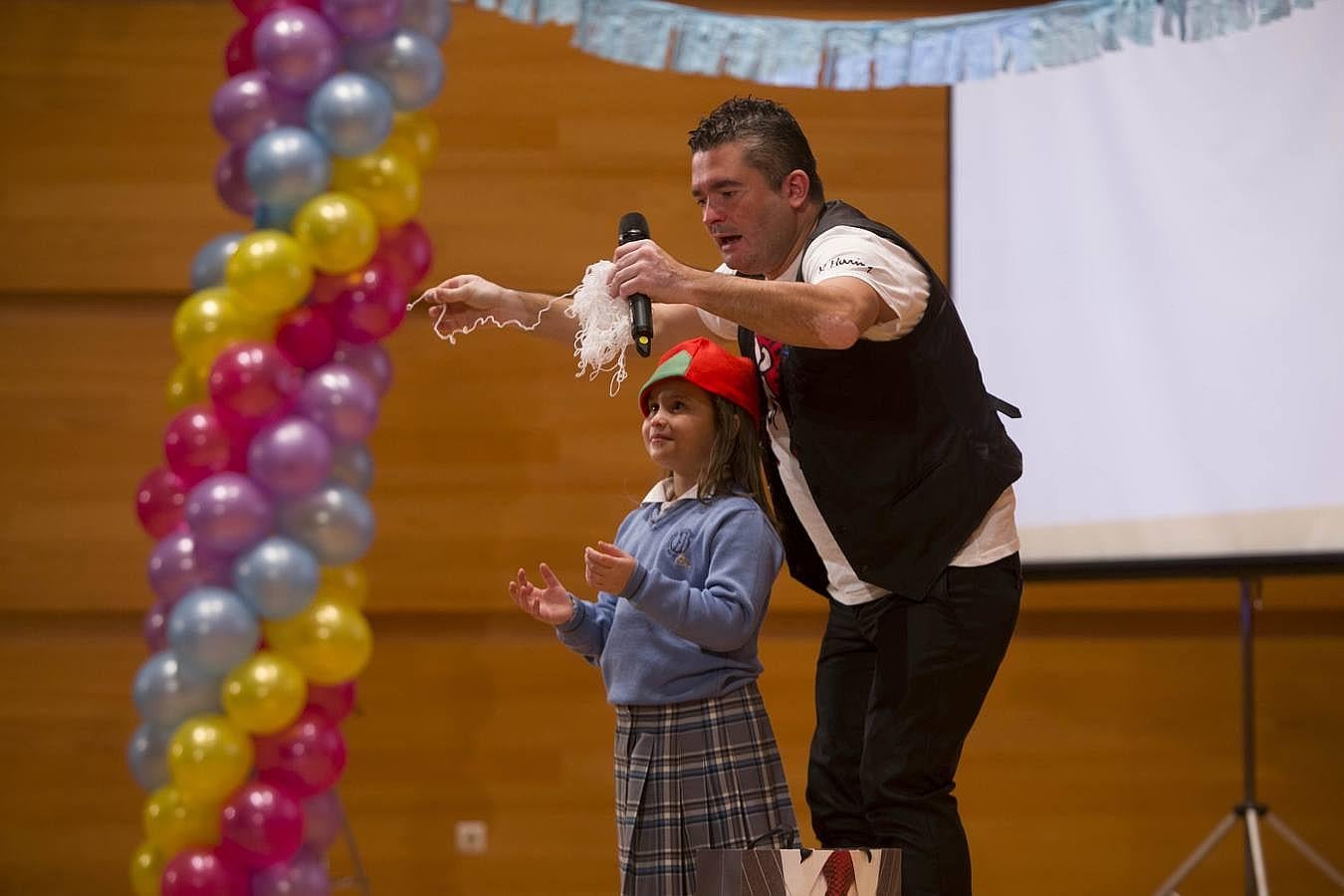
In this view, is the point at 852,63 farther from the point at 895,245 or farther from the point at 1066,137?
the point at 895,245

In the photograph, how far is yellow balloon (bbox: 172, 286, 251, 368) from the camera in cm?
234

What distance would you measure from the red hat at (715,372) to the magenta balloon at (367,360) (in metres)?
0.65

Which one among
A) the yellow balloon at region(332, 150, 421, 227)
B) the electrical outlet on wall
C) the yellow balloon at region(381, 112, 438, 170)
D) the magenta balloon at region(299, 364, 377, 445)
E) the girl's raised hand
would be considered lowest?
the electrical outlet on wall

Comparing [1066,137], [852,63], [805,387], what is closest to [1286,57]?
[1066,137]

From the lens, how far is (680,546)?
2008 mm

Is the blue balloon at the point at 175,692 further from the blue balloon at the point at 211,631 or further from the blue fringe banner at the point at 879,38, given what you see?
the blue fringe banner at the point at 879,38

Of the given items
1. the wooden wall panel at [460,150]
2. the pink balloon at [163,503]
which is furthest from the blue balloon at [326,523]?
the wooden wall panel at [460,150]

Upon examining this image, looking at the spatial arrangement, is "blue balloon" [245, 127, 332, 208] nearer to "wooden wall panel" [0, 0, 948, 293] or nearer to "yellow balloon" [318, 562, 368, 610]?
"yellow balloon" [318, 562, 368, 610]

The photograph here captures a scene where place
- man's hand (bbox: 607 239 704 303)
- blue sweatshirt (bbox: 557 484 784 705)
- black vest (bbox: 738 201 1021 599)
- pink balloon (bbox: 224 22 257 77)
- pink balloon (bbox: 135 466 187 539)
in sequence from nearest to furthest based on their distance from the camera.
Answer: man's hand (bbox: 607 239 704 303)
black vest (bbox: 738 201 1021 599)
blue sweatshirt (bbox: 557 484 784 705)
pink balloon (bbox: 135 466 187 539)
pink balloon (bbox: 224 22 257 77)

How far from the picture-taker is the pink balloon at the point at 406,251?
2.48 m

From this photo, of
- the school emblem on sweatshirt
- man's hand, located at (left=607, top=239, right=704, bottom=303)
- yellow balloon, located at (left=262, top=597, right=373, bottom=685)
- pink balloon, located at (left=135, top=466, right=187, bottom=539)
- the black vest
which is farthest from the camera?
pink balloon, located at (left=135, top=466, right=187, bottom=539)

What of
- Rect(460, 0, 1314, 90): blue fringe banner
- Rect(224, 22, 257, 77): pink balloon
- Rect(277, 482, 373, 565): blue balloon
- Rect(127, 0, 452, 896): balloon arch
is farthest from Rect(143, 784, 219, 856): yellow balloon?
Rect(460, 0, 1314, 90): blue fringe banner

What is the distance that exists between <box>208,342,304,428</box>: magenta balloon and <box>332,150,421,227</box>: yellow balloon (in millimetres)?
321

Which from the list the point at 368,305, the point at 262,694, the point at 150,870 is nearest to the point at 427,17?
the point at 368,305
